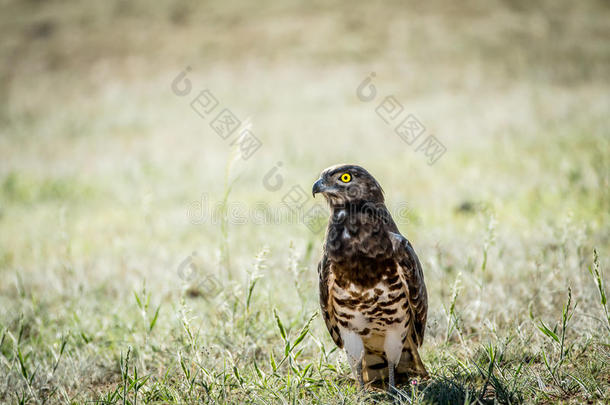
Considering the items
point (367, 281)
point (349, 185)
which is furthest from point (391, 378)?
point (349, 185)

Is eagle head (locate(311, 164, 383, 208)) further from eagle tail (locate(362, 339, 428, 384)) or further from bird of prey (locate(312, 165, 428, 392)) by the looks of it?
eagle tail (locate(362, 339, 428, 384))

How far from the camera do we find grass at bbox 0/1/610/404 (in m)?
3.07

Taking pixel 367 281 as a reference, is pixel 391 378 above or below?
below

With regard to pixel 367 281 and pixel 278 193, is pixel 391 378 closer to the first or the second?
pixel 367 281

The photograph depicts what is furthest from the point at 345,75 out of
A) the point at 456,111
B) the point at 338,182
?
the point at 338,182

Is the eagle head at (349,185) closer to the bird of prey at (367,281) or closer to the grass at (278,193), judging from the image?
the bird of prey at (367,281)

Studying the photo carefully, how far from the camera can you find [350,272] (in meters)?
2.79

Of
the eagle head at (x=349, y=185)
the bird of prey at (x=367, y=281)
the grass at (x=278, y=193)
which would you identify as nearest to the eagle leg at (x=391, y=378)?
the bird of prey at (x=367, y=281)

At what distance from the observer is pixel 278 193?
926 centimetres

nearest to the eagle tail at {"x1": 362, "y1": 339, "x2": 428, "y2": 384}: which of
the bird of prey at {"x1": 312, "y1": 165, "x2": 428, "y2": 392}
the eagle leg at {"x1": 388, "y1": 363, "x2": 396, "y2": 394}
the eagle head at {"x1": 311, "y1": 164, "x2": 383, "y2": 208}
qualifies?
the bird of prey at {"x1": 312, "y1": 165, "x2": 428, "y2": 392}

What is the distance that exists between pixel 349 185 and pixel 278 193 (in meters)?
6.32

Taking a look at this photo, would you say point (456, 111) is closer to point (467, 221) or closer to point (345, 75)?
point (345, 75)

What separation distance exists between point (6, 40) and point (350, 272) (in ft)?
87.1

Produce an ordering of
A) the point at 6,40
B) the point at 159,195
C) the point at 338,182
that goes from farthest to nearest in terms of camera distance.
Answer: the point at 6,40 → the point at 159,195 → the point at 338,182
